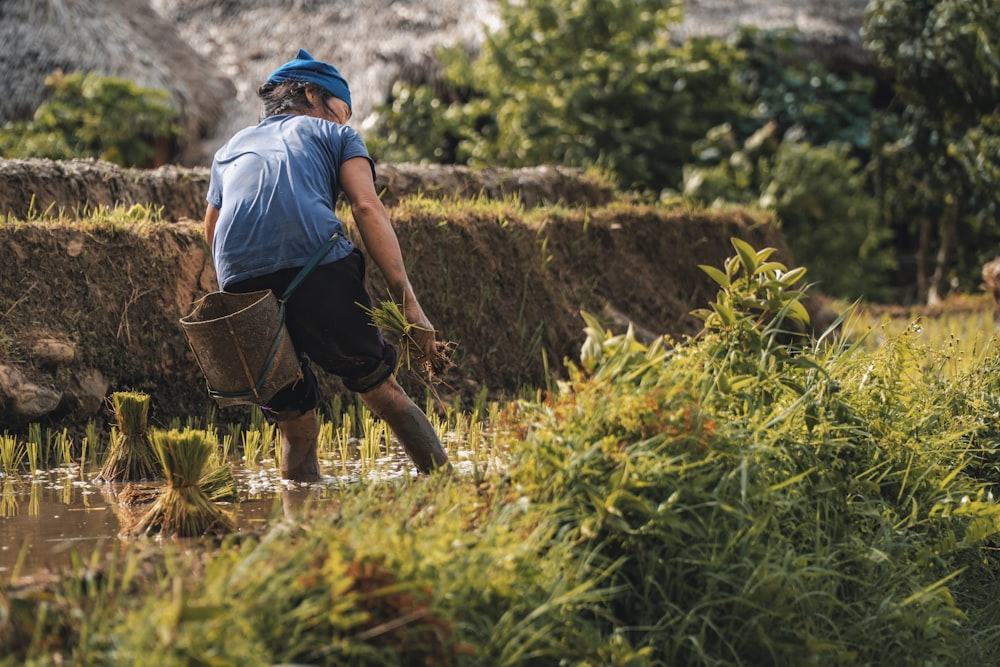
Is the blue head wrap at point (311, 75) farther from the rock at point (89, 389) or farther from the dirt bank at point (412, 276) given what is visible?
the rock at point (89, 389)

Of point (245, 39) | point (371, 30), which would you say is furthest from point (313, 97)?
point (245, 39)

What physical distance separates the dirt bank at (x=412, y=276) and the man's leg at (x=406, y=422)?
1.23 feet

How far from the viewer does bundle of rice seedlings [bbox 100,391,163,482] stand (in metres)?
4.20

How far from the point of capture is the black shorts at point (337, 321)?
12.6ft

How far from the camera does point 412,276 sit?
620 centimetres

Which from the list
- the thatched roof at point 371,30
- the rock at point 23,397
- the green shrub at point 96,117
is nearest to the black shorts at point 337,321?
the rock at point 23,397

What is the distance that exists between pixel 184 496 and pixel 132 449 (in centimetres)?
101

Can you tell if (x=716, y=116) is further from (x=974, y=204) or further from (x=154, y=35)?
(x=154, y=35)

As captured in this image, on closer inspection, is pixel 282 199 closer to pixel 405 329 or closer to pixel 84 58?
pixel 405 329

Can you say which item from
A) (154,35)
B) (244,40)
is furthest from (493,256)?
(244,40)

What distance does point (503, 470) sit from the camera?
3.10 meters

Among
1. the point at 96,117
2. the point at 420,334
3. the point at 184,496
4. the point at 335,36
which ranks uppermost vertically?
the point at 335,36

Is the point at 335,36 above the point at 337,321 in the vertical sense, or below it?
above

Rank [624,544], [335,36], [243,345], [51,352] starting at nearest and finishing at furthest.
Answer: [624,544] < [243,345] < [51,352] < [335,36]
